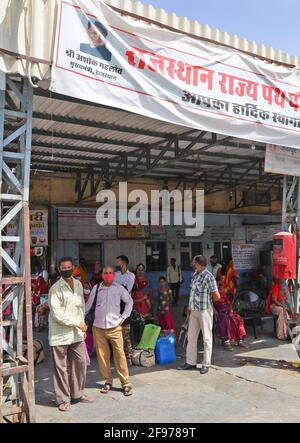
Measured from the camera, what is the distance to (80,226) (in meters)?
12.3

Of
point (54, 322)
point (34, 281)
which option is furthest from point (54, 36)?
point (34, 281)

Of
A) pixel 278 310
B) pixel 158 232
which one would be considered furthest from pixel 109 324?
pixel 158 232

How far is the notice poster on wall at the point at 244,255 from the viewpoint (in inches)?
624

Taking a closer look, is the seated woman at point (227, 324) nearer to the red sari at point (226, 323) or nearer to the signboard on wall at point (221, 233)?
the red sari at point (226, 323)

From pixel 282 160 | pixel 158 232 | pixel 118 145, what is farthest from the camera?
pixel 158 232

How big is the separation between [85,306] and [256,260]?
1250 cm

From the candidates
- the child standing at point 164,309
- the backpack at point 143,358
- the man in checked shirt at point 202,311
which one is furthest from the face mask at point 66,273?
the child standing at point 164,309

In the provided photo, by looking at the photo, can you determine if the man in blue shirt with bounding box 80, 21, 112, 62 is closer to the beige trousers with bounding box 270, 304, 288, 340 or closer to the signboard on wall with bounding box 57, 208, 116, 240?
the beige trousers with bounding box 270, 304, 288, 340

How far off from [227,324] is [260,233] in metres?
9.68

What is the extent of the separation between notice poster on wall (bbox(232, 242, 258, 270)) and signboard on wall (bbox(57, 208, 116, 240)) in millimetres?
5525

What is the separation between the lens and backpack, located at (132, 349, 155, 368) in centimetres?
625

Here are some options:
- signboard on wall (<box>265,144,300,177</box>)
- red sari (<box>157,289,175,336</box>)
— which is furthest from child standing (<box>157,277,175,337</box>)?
signboard on wall (<box>265,144,300,177</box>)

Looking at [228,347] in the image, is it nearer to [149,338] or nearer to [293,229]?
[149,338]
